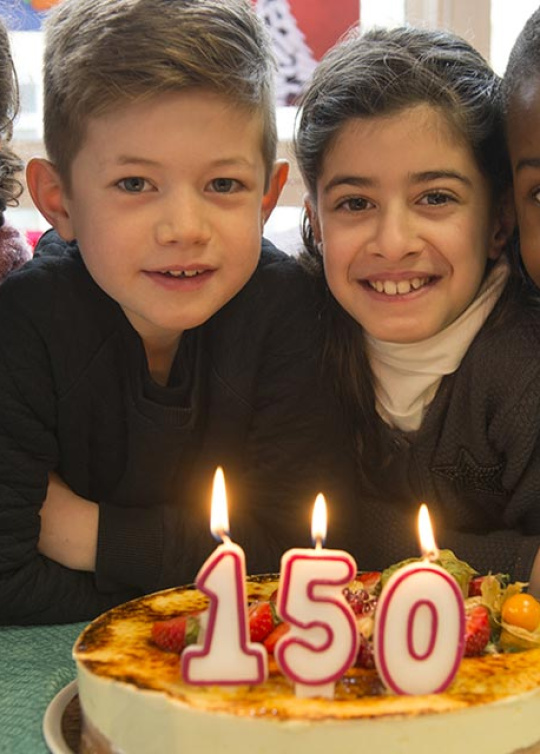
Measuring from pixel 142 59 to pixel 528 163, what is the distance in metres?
0.65

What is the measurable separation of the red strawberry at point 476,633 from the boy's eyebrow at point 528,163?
2.78 feet

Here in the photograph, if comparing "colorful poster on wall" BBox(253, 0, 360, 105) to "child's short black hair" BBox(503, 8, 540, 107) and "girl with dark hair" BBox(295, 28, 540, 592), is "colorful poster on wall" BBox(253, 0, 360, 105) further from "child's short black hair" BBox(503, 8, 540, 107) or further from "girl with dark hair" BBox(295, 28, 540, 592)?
"child's short black hair" BBox(503, 8, 540, 107)

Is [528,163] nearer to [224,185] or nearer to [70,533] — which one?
[224,185]

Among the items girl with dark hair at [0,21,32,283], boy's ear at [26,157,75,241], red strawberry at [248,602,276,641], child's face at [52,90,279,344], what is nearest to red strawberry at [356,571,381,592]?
red strawberry at [248,602,276,641]

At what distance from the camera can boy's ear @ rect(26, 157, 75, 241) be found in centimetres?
183

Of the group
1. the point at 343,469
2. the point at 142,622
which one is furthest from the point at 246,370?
the point at 142,622

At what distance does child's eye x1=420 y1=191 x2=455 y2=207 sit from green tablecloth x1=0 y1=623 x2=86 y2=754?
92 centimetres

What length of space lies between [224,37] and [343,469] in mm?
805

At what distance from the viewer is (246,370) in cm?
192

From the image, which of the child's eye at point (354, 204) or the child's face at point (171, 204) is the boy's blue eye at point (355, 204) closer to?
the child's eye at point (354, 204)

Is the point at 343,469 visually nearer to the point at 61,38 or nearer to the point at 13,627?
the point at 13,627

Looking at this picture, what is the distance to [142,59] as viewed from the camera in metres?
1.64

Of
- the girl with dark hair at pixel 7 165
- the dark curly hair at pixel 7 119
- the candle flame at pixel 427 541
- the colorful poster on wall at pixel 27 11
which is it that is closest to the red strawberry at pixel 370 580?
the candle flame at pixel 427 541

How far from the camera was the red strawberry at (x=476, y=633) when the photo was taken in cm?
119
